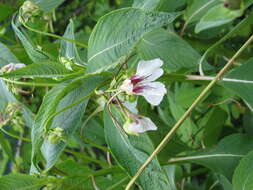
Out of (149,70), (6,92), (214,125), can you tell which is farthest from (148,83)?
(214,125)

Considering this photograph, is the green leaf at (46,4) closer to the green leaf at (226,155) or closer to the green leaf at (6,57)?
the green leaf at (6,57)

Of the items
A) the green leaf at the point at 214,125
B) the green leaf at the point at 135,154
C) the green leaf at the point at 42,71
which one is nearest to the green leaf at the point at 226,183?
the green leaf at the point at 214,125

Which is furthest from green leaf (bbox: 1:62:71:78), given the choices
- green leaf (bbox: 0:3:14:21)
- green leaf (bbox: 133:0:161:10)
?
green leaf (bbox: 0:3:14:21)

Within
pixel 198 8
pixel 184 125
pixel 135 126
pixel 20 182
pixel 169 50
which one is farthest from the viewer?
pixel 184 125

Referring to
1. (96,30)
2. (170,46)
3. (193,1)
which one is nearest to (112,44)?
(96,30)

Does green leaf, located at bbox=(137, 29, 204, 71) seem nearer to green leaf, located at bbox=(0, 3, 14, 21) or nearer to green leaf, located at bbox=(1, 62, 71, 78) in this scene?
green leaf, located at bbox=(1, 62, 71, 78)

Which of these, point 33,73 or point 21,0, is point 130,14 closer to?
point 33,73

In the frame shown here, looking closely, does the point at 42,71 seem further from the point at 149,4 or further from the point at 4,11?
the point at 4,11
